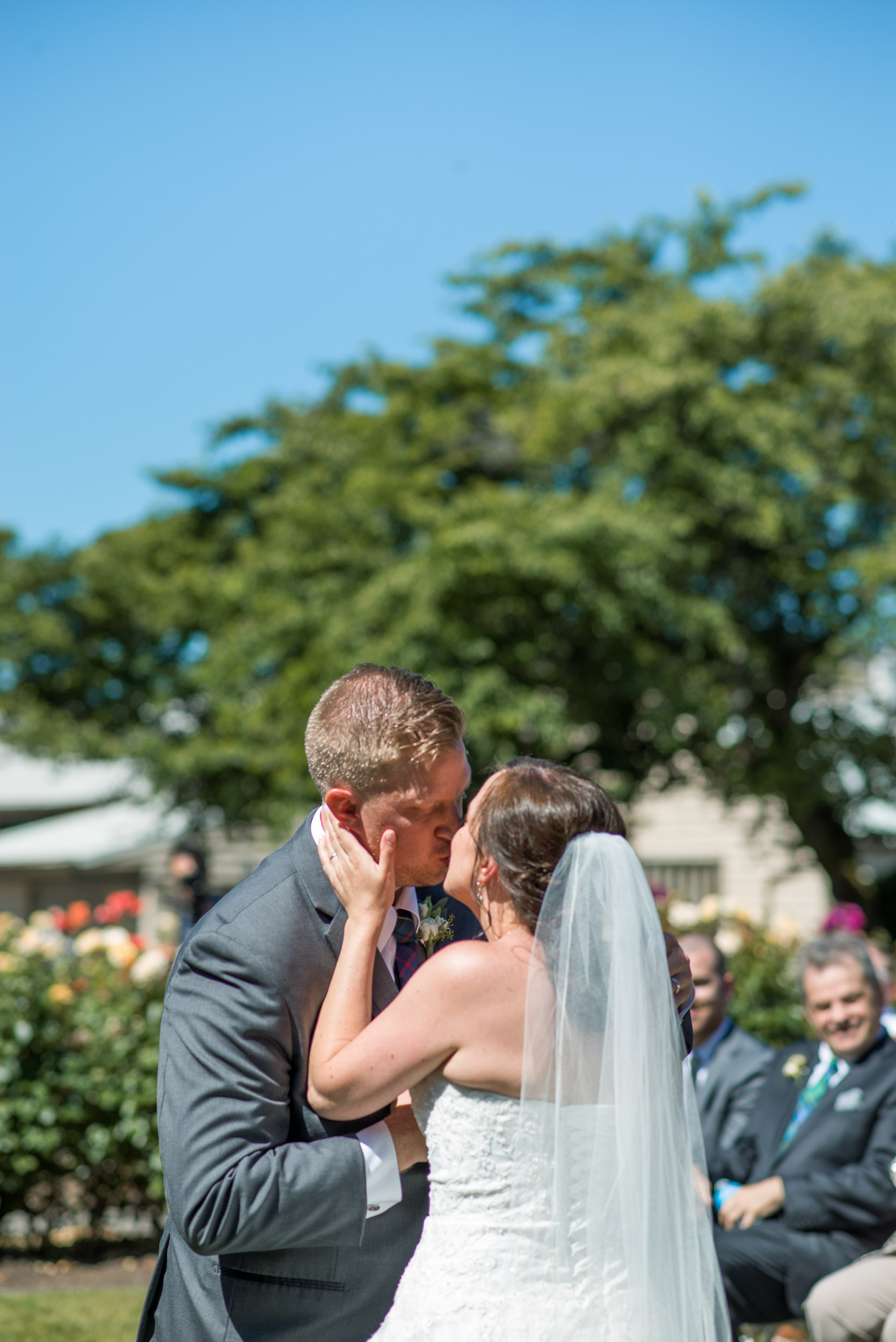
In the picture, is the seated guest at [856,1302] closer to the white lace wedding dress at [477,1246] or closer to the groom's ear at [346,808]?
the white lace wedding dress at [477,1246]

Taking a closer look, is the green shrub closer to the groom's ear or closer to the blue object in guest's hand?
the blue object in guest's hand

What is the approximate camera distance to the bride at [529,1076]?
2.56 m

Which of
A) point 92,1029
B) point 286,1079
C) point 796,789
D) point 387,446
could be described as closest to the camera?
point 286,1079

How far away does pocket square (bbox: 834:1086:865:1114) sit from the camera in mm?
5332

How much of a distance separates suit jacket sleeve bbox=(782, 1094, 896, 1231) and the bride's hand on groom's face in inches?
134

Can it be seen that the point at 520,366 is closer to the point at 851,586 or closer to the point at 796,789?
the point at 851,586

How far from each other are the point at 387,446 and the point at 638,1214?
19191mm

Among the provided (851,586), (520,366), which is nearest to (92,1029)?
(851,586)

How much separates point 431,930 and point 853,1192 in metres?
3.17

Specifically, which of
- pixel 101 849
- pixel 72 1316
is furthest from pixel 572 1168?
pixel 101 849

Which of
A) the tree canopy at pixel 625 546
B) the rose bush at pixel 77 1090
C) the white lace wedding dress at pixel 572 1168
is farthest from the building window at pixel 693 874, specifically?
the white lace wedding dress at pixel 572 1168

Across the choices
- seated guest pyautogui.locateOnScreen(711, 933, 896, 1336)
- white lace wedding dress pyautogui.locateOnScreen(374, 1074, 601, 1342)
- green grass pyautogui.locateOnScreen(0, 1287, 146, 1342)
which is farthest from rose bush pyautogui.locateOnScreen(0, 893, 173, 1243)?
white lace wedding dress pyautogui.locateOnScreen(374, 1074, 601, 1342)

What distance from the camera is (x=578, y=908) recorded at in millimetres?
2691

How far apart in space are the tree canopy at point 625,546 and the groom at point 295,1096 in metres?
13.4
